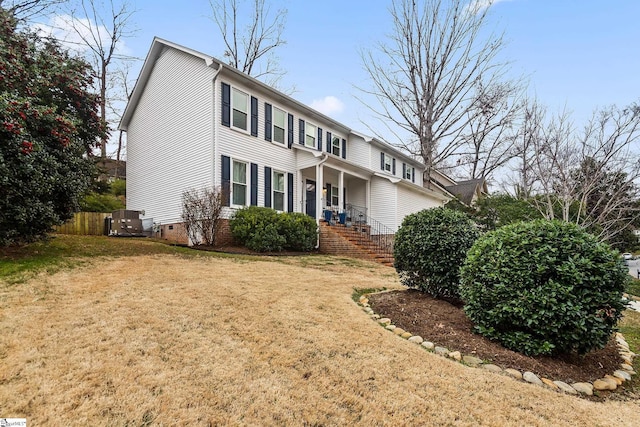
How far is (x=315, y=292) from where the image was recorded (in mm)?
6012

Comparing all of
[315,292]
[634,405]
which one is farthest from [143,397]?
[634,405]

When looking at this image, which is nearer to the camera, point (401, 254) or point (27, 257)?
point (401, 254)

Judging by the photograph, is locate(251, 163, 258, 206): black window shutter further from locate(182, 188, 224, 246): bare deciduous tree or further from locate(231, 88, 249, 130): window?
locate(182, 188, 224, 246): bare deciduous tree

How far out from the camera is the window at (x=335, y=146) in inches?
687

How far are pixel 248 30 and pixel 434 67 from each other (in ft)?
41.3

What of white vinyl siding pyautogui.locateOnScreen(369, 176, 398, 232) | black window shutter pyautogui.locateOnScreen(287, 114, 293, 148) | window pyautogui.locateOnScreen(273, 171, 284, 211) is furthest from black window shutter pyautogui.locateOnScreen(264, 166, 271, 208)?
white vinyl siding pyautogui.locateOnScreen(369, 176, 398, 232)

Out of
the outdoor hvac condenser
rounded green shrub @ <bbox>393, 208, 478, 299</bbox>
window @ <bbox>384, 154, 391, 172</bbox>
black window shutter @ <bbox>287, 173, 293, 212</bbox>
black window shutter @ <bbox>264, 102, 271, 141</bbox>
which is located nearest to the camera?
rounded green shrub @ <bbox>393, 208, 478, 299</bbox>

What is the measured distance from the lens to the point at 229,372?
301 cm

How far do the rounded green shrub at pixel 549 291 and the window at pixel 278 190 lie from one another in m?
10.2

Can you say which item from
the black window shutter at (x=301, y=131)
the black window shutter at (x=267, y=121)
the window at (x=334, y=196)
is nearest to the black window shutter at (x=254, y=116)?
the black window shutter at (x=267, y=121)

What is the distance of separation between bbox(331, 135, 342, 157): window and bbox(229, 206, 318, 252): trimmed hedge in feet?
19.8

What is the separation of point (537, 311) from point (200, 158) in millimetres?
11241

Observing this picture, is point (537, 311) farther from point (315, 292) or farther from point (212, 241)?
point (212, 241)

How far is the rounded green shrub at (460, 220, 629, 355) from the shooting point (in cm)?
379
